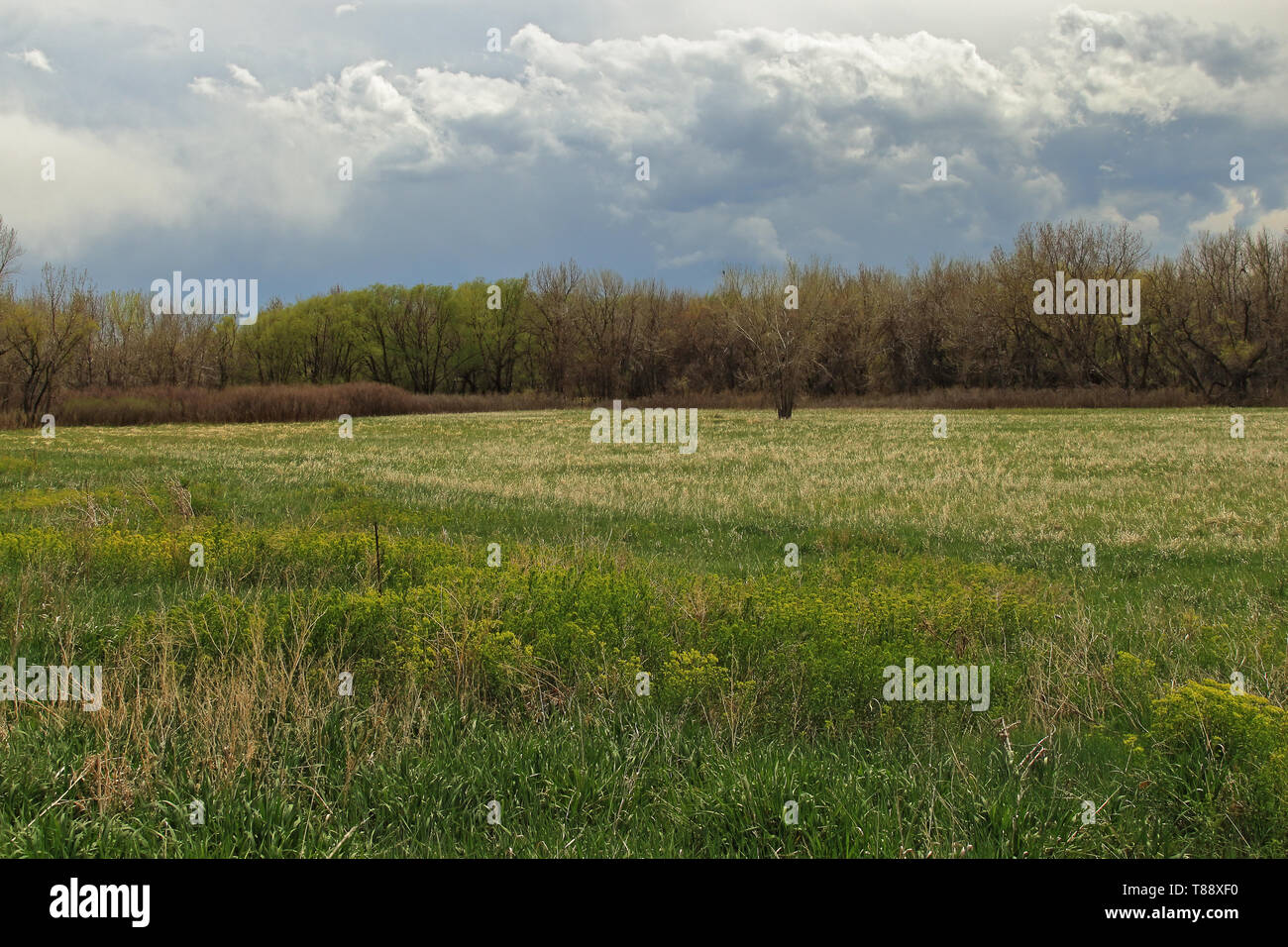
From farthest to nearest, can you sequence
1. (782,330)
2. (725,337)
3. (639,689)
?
(725,337), (782,330), (639,689)

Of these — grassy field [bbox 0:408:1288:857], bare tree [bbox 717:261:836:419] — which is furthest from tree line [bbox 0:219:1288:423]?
grassy field [bbox 0:408:1288:857]

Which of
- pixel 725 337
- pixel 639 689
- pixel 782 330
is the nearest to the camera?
pixel 639 689

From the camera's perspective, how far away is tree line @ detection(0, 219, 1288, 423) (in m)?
63.3

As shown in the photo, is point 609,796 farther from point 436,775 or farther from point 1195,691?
point 1195,691

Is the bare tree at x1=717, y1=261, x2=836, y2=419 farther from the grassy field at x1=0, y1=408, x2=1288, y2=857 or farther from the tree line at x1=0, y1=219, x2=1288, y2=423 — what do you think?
the grassy field at x1=0, y1=408, x2=1288, y2=857

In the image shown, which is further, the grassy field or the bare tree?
the bare tree

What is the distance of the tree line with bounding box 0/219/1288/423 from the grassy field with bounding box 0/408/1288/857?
45.7m

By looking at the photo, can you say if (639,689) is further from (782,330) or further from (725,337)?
(725,337)

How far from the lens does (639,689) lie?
673cm

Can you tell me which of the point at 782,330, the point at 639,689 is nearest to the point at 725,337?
the point at 782,330

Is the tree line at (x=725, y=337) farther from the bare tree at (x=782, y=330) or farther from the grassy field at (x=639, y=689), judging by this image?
the grassy field at (x=639, y=689)

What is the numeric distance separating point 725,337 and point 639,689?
3505 inches

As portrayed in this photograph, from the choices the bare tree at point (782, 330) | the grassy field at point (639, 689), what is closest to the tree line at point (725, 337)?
the bare tree at point (782, 330)
